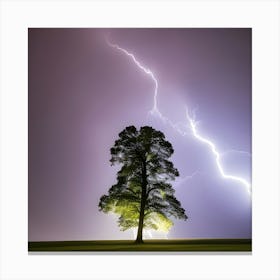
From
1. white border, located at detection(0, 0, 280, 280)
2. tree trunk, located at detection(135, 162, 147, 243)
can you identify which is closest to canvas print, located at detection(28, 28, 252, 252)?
tree trunk, located at detection(135, 162, 147, 243)

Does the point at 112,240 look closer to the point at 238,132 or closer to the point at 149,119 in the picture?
the point at 149,119

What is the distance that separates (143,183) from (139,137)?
566 mm

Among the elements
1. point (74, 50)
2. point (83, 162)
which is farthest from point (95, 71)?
point (83, 162)

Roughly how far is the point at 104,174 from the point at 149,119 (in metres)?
0.88

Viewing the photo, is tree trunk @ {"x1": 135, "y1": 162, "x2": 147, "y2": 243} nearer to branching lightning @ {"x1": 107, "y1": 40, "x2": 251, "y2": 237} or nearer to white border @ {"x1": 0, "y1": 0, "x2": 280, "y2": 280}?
white border @ {"x1": 0, "y1": 0, "x2": 280, "y2": 280}

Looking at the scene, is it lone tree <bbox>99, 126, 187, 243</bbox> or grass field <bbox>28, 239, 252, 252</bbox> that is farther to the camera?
lone tree <bbox>99, 126, 187, 243</bbox>

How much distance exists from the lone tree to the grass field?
0.19 metres

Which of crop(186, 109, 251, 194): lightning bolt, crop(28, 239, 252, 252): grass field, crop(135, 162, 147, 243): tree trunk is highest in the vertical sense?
crop(186, 109, 251, 194): lightning bolt

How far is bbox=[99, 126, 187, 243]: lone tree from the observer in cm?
571

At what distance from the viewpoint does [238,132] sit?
5.75 metres
